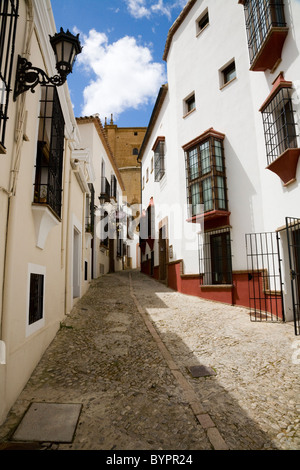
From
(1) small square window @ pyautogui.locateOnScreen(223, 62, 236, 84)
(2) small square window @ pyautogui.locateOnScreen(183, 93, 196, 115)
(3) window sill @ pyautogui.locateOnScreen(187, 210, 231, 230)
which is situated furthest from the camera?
(2) small square window @ pyautogui.locateOnScreen(183, 93, 196, 115)

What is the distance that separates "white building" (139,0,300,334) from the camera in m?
6.09

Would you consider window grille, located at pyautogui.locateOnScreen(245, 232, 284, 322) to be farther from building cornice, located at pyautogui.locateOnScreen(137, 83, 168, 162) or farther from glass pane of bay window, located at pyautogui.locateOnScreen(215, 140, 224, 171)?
building cornice, located at pyautogui.locateOnScreen(137, 83, 168, 162)

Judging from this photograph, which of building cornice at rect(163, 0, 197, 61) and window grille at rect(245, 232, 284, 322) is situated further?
building cornice at rect(163, 0, 197, 61)

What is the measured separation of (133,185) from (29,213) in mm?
22772

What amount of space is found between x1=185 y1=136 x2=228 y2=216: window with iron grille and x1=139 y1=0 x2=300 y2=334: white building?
0.10 feet

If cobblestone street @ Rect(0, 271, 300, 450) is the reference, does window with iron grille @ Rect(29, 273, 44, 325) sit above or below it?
above

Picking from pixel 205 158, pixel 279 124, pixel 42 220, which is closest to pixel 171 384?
pixel 42 220

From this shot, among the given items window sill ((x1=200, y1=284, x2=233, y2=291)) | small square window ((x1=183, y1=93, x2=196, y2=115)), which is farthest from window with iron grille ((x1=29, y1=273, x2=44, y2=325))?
small square window ((x1=183, y1=93, x2=196, y2=115))

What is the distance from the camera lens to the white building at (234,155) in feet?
20.0

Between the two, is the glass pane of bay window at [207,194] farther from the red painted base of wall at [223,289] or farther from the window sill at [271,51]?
the window sill at [271,51]

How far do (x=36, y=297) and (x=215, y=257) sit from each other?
5.92m

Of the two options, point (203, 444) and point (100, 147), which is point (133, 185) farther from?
point (203, 444)

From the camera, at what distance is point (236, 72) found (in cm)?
842
